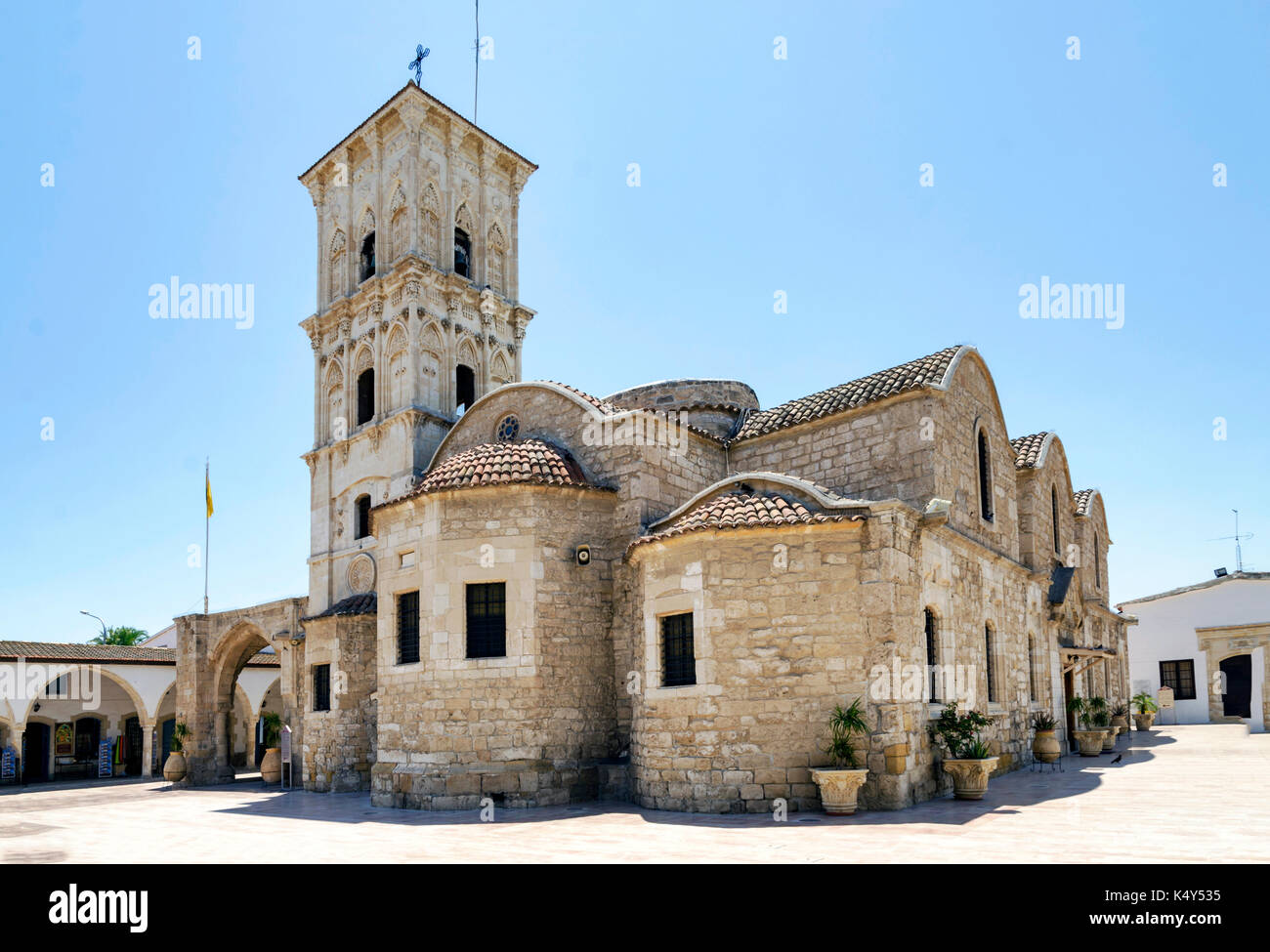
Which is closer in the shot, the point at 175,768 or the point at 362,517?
the point at 362,517

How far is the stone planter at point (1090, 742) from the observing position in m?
19.0

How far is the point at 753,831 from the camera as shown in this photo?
31.6 ft

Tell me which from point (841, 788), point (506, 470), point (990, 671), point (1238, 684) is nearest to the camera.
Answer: point (841, 788)

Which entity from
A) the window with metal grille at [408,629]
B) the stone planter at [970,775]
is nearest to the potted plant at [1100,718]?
the stone planter at [970,775]

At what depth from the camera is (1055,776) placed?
14695 mm

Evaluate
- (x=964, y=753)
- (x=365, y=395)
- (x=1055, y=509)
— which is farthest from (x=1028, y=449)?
(x=365, y=395)

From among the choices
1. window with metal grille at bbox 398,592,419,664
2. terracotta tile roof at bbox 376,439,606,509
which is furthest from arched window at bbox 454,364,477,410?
window with metal grille at bbox 398,592,419,664

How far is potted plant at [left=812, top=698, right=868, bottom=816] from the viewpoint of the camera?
34.3ft

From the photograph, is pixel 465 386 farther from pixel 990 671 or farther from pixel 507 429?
pixel 990 671

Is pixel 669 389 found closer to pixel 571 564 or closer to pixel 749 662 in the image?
pixel 571 564

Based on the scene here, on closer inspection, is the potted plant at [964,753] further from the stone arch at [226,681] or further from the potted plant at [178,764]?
the potted plant at [178,764]

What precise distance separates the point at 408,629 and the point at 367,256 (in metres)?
12.5
